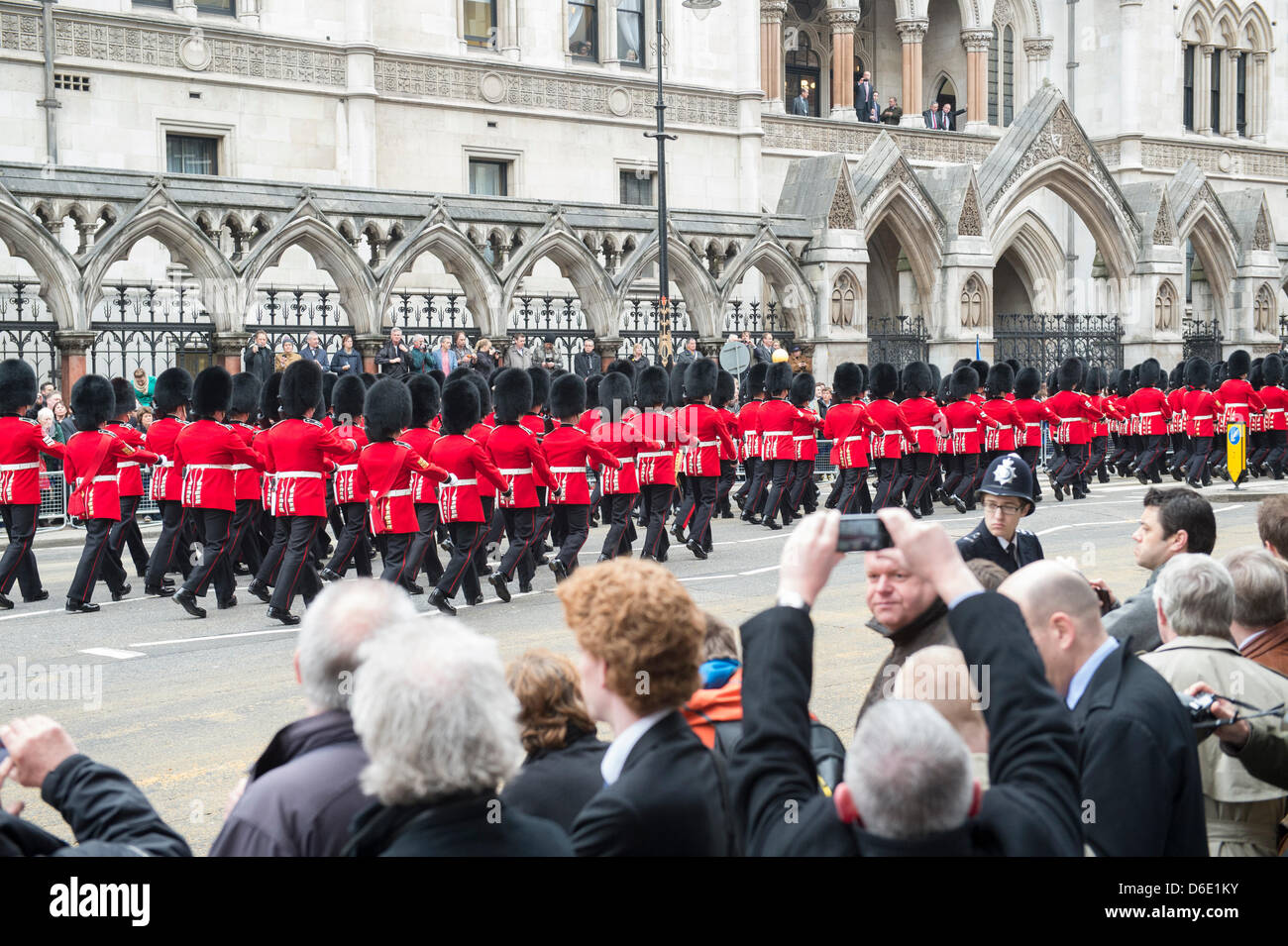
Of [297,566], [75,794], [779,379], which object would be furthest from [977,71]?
[75,794]

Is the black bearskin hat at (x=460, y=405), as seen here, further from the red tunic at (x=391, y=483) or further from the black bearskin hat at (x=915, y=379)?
the black bearskin hat at (x=915, y=379)

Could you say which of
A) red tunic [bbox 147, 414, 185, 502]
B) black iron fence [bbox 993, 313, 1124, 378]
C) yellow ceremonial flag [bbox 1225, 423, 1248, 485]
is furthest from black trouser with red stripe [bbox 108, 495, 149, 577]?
black iron fence [bbox 993, 313, 1124, 378]

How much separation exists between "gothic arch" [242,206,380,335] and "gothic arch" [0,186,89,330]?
7.54 ft

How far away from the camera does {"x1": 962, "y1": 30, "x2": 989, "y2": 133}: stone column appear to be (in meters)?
36.6

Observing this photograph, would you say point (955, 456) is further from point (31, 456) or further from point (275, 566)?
point (31, 456)

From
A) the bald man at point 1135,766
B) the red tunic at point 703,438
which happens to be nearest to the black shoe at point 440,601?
the red tunic at point 703,438

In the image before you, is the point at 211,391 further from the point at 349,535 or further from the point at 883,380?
the point at 883,380

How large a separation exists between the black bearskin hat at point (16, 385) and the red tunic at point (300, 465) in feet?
7.14

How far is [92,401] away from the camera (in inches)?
456

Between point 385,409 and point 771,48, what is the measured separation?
24.7m
